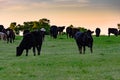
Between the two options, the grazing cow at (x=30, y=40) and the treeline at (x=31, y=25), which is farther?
the treeline at (x=31, y=25)

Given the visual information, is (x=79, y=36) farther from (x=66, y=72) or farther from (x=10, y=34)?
(x=10, y=34)

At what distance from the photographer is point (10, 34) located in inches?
2677

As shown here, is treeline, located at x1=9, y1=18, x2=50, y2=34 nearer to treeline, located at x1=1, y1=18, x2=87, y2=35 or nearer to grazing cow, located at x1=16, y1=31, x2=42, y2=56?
treeline, located at x1=1, y1=18, x2=87, y2=35

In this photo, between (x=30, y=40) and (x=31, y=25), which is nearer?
(x=30, y=40)

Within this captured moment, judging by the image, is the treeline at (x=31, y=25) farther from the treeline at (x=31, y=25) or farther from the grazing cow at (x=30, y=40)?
the grazing cow at (x=30, y=40)

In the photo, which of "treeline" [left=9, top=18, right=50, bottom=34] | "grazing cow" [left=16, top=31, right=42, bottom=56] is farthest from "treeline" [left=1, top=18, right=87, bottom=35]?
"grazing cow" [left=16, top=31, right=42, bottom=56]

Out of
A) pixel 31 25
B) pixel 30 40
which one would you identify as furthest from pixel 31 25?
pixel 30 40

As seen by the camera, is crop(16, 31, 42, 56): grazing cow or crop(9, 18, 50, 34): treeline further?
crop(9, 18, 50, 34): treeline

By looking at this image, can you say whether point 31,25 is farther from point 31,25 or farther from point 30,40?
point 30,40

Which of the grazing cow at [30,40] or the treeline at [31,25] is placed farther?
the treeline at [31,25]

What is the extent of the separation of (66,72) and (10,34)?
152ft

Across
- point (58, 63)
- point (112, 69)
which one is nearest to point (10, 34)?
point (58, 63)

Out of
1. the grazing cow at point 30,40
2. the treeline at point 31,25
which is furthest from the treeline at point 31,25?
the grazing cow at point 30,40

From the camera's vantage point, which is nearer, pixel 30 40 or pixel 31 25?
pixel 30 40
